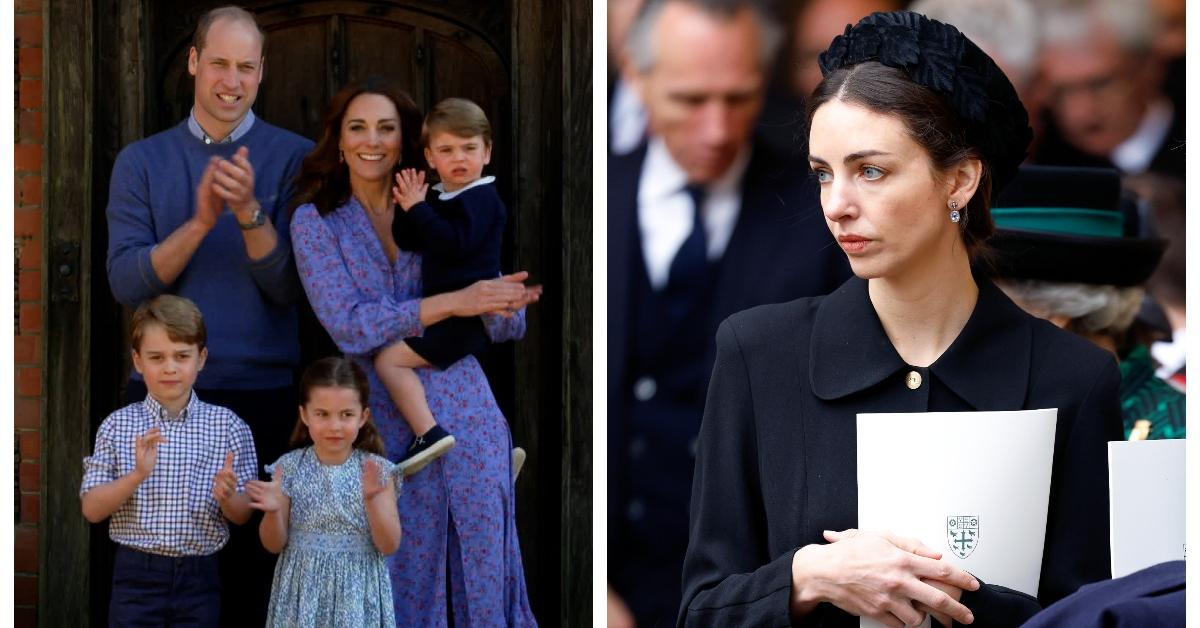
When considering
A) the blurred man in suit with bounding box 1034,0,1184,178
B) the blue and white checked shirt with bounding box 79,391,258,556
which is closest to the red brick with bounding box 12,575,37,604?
the blue and white checked shirt with bounding box 79,391,258,556

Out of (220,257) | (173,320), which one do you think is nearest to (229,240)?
(220,257)

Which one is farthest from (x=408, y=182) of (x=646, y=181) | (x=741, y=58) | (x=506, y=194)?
(x=741, y=58)

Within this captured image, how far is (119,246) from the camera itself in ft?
15.3

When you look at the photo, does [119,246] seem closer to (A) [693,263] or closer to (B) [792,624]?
(A) [693,263]

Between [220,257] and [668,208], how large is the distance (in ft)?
4.55

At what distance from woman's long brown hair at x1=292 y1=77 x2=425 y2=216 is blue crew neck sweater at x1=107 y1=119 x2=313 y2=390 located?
49mm

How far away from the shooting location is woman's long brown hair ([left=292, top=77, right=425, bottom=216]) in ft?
15.2

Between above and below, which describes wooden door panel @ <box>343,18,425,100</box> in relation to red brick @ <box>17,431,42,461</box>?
above

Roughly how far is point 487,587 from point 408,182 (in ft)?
4.06

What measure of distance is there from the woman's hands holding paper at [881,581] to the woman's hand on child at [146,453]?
2573mm

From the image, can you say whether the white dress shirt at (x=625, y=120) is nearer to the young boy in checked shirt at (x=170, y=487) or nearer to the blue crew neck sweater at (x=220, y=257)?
the blue crew neck sweater at (x=220, y=257)

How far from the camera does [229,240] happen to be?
15.2 ft

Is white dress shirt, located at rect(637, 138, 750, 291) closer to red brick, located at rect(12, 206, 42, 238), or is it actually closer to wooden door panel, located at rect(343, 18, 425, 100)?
wooden door panel, located at rect(343, 18, 425, 100)

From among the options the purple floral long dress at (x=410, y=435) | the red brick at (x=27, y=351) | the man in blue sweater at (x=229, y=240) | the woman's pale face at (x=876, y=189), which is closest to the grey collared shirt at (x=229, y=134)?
the man in blue sweater at (x=229, y=240)
